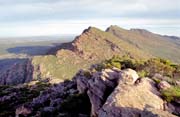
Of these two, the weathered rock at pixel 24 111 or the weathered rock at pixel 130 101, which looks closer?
the weathered rock at pixel 130 101

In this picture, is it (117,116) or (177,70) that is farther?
(177,70)

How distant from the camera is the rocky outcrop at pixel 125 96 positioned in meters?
30.1

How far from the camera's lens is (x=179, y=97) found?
116 ft

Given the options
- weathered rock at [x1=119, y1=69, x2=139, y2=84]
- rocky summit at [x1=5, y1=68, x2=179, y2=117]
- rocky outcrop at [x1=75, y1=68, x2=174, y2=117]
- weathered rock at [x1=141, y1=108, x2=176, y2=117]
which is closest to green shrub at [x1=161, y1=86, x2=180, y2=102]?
rocky summit at [x1=5, y1=68, x2=179, y2=117]

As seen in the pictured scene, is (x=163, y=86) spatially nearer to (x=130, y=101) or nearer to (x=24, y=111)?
(x=130, y=101)

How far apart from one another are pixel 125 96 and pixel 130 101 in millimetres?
698

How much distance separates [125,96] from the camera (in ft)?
105

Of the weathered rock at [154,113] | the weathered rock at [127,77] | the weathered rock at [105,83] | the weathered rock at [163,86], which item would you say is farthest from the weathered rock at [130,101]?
Answer: the weathered rock at [105,83]

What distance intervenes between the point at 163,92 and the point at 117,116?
7216 millimetres

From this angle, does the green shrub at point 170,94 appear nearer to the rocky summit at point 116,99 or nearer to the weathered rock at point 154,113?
the rocky summit at point 116,99

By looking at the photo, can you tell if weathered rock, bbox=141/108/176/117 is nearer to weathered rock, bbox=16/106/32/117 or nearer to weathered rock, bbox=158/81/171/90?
weathered rock, bbox=158/81/171/90

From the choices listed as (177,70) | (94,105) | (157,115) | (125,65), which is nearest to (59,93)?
(125,65)

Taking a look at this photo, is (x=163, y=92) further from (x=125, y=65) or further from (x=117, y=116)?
(x=125, y=65)

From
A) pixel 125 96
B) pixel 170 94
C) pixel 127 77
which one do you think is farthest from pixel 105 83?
pixel 125 96
